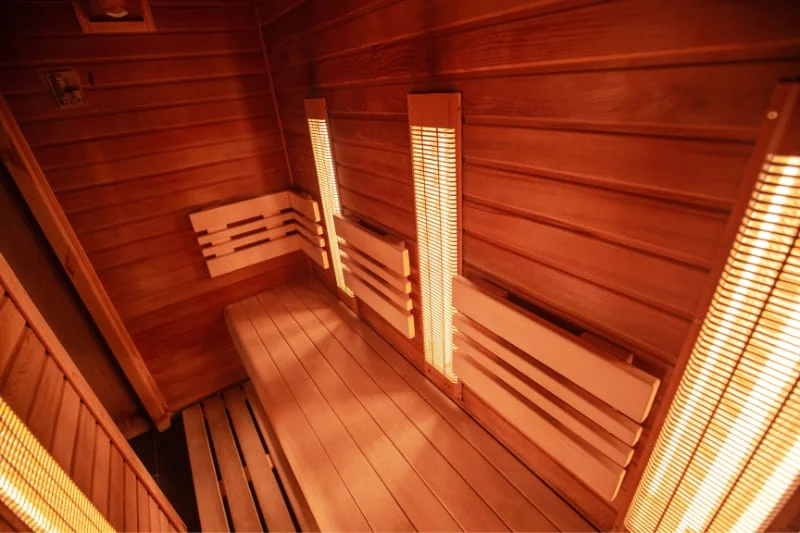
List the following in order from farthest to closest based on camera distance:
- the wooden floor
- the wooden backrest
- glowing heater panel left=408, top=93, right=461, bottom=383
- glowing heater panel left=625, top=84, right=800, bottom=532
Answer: the wooden backrest < the wooden floor < glowing heater panel left=408, top=93, right=461, bottom=383 < glowing heater panel left=625, top=84, right=800, bottom=532

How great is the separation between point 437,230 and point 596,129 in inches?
31.3

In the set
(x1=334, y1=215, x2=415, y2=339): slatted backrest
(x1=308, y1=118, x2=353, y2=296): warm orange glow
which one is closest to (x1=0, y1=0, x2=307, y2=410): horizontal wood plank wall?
(x1=308, y1=118, x2=353, y2=296): warm orange glow

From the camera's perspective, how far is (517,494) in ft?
5.11

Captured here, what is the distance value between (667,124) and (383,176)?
4.36 ft

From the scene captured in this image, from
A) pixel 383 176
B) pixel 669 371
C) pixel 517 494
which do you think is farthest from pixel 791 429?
pixel 383 176

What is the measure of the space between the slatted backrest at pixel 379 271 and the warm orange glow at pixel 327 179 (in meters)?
0.16

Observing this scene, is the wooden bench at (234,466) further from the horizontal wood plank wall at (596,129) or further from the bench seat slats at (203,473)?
the horizontal wood plank wall at (596,129)

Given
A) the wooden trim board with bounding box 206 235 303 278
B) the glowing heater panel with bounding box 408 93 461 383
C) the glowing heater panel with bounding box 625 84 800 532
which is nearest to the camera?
the glowing heater panel with bounding box 625 84 800 532

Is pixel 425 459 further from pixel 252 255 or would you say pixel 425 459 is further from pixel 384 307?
pixel 252 255

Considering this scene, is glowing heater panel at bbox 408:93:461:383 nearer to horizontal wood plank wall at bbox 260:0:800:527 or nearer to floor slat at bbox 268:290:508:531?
horizontal wood plank wall at bbox 260:0:800:527

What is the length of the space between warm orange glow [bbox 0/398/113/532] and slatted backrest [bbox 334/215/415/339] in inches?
59.5

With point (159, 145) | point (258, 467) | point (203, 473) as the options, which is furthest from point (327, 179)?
point (203, 473)

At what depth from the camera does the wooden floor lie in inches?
59.9

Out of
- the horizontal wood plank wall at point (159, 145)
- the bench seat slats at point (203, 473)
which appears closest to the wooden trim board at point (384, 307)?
the horizontal wood plank wall at point (159, 145)
